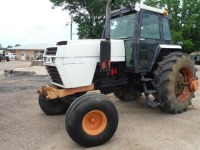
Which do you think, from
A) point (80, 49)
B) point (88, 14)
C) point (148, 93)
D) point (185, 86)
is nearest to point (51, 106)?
point (80, 49)

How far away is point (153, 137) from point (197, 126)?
47.7 inches

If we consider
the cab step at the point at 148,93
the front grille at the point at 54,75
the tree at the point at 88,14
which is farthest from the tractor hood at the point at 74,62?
the tree at the point at 88,14

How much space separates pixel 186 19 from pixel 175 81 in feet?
115

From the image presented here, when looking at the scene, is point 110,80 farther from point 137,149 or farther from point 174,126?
point 137,149

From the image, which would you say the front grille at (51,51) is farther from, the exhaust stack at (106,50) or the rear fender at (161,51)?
the rear fender at (161,51)

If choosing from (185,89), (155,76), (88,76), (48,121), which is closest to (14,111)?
(48,121)

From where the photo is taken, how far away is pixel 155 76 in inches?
245

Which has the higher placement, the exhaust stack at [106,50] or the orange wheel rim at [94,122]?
the exhaust stack at [106,50]

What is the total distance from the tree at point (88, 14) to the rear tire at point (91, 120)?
24.7 meters

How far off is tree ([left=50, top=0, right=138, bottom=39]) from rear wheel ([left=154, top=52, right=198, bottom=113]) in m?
22.4

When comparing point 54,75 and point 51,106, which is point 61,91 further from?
point 51,106

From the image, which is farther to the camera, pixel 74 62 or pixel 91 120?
pixel 74 62

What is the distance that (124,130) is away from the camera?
17.8ft

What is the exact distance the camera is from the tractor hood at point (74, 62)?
5.24 meters
